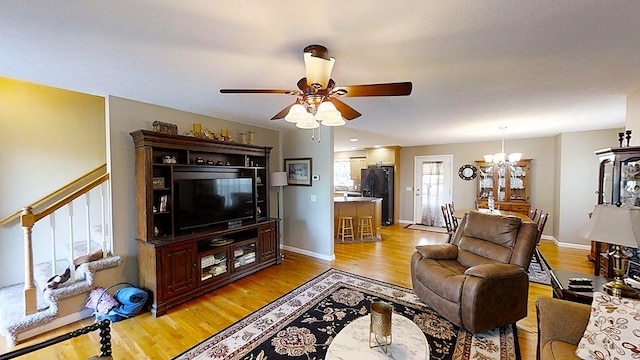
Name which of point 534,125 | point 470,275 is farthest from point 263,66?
point 534,125

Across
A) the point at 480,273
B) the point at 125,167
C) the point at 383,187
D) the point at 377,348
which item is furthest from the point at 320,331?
the point at 383,187

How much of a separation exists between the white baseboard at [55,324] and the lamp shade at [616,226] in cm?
454

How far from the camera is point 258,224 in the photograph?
3945 mm

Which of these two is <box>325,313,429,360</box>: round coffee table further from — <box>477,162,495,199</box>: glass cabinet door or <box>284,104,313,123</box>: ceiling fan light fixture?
<box>477,162,495,199</box>: glass cabinet door

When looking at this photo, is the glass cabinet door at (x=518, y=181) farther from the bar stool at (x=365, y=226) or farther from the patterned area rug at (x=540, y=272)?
the bar stool at (x=365, y=226)

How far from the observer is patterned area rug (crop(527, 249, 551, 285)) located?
3.51m

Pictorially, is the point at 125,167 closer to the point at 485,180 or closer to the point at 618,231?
the point at 618,231

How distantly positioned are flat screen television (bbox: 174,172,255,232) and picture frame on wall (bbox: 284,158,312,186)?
0.93 meters

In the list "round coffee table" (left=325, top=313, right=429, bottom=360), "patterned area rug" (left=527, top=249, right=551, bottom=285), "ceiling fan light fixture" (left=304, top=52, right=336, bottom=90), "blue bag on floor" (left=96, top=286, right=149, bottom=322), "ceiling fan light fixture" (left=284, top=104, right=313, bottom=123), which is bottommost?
"patterned area rug" (left=527, top=249, right=551, bottom=285)

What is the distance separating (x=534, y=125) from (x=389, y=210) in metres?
3.96

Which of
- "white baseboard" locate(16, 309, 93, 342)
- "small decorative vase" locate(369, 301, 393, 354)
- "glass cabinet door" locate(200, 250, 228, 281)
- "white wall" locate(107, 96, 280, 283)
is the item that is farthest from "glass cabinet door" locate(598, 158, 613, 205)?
"white baseboard" locate(16, 309, 93, 342)

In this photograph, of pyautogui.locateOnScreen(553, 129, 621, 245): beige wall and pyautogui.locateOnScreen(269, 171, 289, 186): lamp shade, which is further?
pyautogui.locateOnScreen(553, 129, 621, 245): beige wall

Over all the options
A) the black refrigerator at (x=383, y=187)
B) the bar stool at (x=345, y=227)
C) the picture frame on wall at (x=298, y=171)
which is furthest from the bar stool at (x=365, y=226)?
the picture frame on wall at (x=298, y=171)

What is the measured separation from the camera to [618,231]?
1.71 meters
